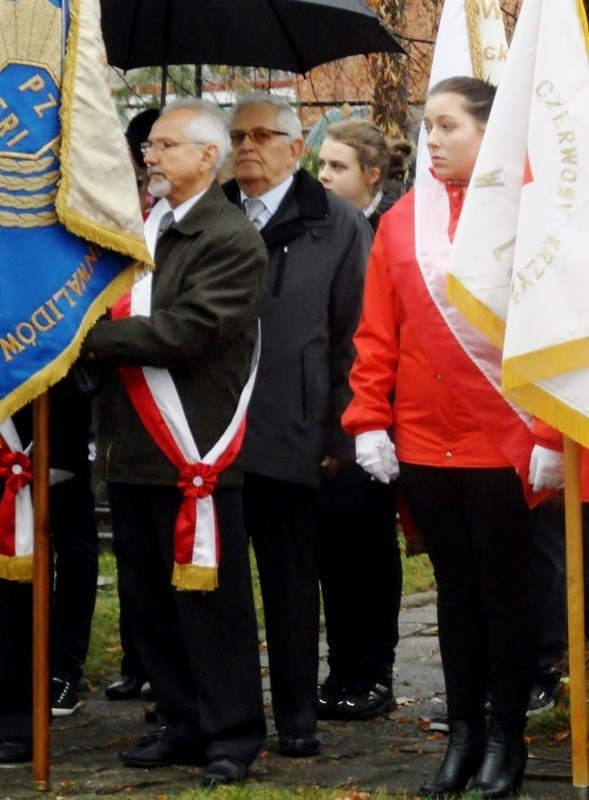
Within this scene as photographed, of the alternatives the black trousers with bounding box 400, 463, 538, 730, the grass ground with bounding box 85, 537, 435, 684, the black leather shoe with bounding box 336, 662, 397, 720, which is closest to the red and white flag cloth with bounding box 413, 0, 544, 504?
the black trousers with bounding box 400, 463, 538, 730

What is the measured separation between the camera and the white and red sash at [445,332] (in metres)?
5.37

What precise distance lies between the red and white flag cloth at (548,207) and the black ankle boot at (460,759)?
1.05 metres

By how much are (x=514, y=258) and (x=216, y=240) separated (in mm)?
1145

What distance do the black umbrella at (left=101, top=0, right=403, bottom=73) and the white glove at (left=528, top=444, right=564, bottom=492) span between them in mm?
2094

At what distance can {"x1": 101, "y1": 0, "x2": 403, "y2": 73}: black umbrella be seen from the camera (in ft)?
22.2

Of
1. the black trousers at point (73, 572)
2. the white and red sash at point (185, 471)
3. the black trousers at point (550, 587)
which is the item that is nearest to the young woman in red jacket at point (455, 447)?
the white and red sash at point (185, 471)

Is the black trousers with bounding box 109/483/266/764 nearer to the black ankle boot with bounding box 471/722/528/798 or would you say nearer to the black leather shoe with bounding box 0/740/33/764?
the black leather shoe with bounding box 0/740/33/764

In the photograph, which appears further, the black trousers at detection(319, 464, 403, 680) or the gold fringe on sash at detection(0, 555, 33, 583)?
the black trousers at detection(319, 464, 403, 680)

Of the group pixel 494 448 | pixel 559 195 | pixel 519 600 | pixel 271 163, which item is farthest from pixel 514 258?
pixel 271 163

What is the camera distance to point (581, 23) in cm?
506

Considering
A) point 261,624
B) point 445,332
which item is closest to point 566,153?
point 445,332

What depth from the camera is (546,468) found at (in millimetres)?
5184

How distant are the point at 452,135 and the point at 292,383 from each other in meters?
1.23

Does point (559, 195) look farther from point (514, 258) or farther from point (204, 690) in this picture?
point (204, 690)
